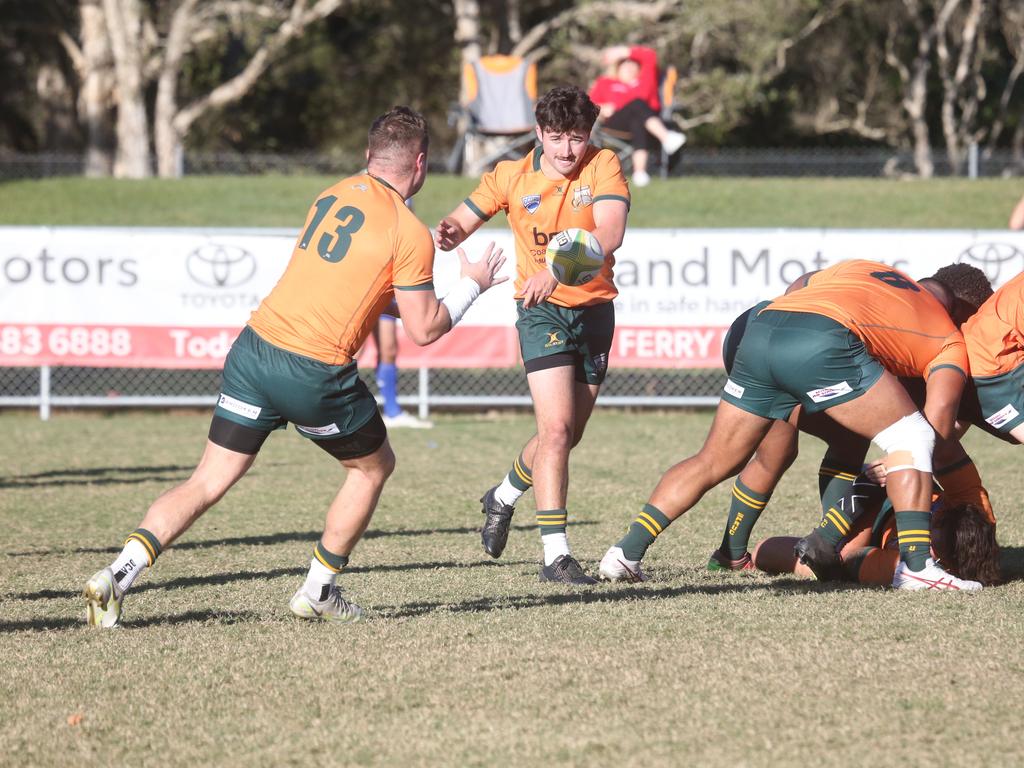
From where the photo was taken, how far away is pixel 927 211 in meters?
22.3

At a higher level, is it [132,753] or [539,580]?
[132,753]

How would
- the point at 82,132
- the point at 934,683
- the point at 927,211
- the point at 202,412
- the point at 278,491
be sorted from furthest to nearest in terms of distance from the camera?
the point at 82,132
the point at 927,211
the point at 202,412
the point at 278,491
the point at 934,683

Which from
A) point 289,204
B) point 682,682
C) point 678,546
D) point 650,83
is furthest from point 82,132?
point 682,682

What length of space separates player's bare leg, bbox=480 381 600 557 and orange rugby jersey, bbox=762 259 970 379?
1138 mm

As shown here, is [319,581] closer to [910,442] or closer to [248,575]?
[248,575]

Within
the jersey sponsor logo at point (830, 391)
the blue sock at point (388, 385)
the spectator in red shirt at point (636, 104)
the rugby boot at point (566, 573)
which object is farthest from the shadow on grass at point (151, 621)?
the spectator in red shirt at point (636, 104)

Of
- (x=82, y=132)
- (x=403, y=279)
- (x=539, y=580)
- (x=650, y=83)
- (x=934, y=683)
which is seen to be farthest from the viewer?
(x=82, y=132)

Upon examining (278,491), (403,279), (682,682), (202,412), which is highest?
(403,279)

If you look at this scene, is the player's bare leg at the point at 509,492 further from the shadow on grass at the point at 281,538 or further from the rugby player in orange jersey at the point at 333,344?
the rugby player in orange jersey at the point at 333,344

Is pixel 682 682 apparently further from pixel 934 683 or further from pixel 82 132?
pixel 82 132

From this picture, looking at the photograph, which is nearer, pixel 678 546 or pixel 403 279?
pixel 403 279

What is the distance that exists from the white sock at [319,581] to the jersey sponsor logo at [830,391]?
6.61ft

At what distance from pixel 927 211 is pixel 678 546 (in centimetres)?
1677

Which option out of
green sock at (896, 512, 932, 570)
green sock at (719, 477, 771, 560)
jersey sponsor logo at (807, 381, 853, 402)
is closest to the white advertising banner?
green sock at (719, 477, 771, 560)
